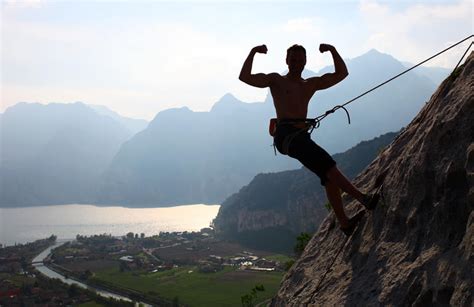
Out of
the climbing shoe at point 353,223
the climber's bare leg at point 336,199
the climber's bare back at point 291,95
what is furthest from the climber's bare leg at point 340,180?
the climber's bare back at point 291,95

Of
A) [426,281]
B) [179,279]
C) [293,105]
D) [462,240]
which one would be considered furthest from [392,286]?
[179,279]

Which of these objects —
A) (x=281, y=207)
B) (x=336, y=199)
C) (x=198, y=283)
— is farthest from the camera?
(x=281, y=207)

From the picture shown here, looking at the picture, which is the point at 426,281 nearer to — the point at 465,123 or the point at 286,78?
the point at 465,123

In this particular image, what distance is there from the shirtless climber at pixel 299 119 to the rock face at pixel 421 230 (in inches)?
16.8

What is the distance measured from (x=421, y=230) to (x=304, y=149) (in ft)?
6.33

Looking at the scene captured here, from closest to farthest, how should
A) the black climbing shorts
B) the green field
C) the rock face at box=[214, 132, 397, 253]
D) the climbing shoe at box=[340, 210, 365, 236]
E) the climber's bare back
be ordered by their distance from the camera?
the black climbing shorts < the climber's bare back < the climbing shoe at box=[340, 210, 365, 236] < the green field < the rock face at box=[214, 132, 397, 253]

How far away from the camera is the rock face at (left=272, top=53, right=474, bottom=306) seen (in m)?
4.35

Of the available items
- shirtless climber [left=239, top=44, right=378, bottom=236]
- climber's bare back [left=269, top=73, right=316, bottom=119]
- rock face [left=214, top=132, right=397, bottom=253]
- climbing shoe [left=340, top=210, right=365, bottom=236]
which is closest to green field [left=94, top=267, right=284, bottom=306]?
rock face [left=214, top=132, right=397, bottom=253]

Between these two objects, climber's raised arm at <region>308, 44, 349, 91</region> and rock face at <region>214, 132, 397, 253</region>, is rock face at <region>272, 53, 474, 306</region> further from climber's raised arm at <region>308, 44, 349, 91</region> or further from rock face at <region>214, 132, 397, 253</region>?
rock face at <region>214, 132, 397, 253</region>

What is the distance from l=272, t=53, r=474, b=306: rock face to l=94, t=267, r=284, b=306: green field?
239 ft

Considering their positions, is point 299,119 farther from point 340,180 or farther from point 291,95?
point 340,180

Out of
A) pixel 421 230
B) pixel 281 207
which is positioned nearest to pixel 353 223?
pixel 421 230

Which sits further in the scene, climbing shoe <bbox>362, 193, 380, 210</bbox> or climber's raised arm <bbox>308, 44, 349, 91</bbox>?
climber's raised arm <bbox>308, 44, 349, 91</bbox>

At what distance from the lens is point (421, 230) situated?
4969 millimetres
